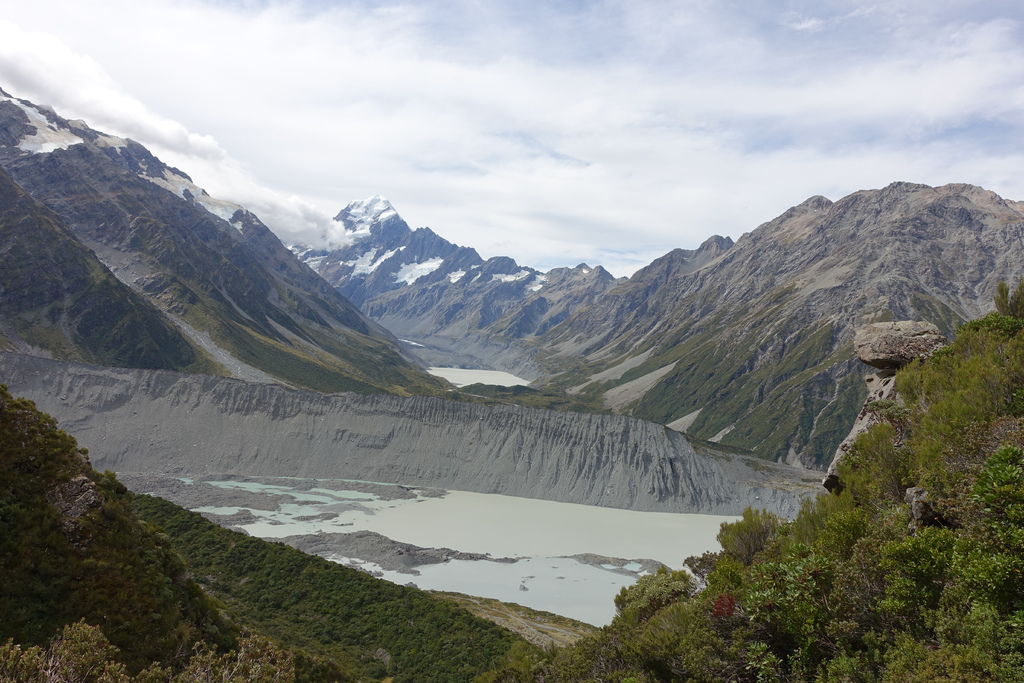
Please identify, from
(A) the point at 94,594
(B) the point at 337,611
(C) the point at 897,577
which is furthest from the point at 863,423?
(B) the point at 337,611

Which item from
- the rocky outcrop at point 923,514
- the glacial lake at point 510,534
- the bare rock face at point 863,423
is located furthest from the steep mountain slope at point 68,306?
the rocky outcrop at point 923,514

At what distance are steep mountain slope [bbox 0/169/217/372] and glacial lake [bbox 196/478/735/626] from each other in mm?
114638

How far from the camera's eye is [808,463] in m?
175

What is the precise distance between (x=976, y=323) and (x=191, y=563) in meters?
56.7

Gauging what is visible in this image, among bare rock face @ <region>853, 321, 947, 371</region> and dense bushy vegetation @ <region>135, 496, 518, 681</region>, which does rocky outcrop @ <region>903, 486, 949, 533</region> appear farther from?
dense bushy vegetation @ <region>135, 496, 518, 681</region>

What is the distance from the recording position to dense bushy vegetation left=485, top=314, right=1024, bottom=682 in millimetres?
12266

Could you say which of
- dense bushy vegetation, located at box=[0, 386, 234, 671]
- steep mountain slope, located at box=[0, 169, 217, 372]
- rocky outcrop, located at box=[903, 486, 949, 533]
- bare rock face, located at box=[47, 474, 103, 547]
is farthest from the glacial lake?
steep mountain slope, located at box=[0, 169, 217, 372]

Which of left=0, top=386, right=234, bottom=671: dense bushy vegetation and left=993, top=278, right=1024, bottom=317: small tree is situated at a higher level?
left=993, top=278, right=1024, bottom=317: small tree

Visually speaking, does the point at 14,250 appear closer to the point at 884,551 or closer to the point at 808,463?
the point at 884,551

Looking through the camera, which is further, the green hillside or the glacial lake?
the glacial lake

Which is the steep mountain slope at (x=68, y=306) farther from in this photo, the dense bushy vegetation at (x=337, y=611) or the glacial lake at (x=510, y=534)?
the dense bushy vegetation at (x=337, y=611)

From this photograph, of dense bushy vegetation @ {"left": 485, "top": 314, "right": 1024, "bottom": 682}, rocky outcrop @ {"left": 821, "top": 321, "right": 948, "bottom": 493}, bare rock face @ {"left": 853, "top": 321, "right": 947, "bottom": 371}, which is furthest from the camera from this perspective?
bare rock face @ {"left": 853, "top": 321, "right": 947, "bottom": 371}

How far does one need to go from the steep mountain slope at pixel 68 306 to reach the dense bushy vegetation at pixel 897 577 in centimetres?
19450

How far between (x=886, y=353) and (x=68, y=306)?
726 feet
